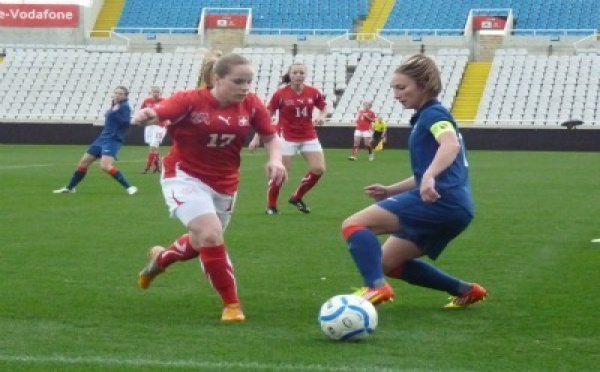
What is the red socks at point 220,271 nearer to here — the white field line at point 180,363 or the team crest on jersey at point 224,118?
the team crest on jersey at point 224,118

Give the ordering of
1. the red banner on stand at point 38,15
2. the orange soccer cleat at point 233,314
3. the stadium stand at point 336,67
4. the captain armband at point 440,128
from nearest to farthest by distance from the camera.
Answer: the captain armband at point 440,128 < the orange soccer cleat at point 233,314 < the stadium stand at point 336,67 < the red banner on stand at point 38,15

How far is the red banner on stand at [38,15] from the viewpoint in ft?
181

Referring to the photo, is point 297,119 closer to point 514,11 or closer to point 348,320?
point 348,320

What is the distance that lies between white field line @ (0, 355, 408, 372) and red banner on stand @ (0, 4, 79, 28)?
163ft

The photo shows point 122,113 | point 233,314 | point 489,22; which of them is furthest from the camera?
point 489,22

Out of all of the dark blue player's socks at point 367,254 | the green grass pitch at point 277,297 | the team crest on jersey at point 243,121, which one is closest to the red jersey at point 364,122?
the green grass pitch at point 277,297

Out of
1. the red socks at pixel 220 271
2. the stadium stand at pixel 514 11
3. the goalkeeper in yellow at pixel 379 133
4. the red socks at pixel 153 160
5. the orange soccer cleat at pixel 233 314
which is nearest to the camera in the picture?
the orange soccer cleat at pixel 233 314

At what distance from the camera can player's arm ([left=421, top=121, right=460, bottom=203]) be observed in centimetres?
740

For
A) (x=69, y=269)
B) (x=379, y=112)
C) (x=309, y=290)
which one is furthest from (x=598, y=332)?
(x=379, y=112)

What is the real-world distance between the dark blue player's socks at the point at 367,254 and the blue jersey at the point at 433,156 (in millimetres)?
467

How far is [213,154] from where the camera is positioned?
27.7 feet

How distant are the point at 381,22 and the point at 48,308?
4716cm

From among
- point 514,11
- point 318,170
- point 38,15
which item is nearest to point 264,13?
point 38,15

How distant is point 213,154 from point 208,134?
0.16 metres
